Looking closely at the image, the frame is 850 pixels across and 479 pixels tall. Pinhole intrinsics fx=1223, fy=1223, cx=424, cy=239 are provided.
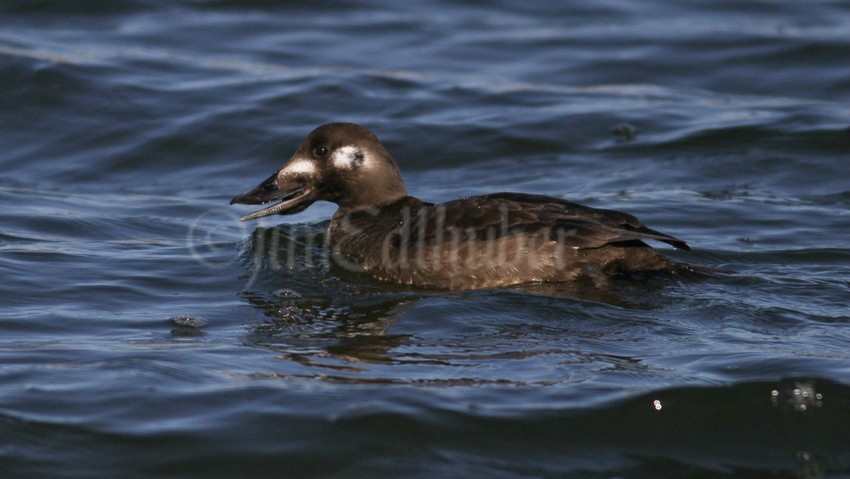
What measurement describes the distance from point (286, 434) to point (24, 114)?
7.93 metres

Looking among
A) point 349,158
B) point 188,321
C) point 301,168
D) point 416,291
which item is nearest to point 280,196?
point 301,168

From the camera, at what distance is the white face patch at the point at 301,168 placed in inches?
301

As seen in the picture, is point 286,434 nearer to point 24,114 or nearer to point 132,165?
point 132,165

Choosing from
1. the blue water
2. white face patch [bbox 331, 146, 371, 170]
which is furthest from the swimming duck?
white face patch [bbox 331, 146, 371, 170]

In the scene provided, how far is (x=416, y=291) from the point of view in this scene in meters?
6.78

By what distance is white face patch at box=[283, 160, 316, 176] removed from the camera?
766cm

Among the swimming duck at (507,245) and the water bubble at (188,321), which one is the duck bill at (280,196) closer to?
the swimming duck at (507,245)

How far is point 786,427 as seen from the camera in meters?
5.03

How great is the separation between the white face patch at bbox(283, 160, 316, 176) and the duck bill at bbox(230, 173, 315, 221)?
85 millimetres

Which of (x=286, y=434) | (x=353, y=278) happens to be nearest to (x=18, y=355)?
(x=286, y=434)

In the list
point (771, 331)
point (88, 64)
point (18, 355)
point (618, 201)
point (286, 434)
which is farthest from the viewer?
point (88, 64)

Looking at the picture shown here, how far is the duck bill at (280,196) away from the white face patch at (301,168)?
0.09 metres

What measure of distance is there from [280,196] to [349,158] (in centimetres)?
50

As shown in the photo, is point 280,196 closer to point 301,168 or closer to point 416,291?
point 301,168
